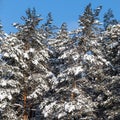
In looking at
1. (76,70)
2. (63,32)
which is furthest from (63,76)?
(63,32)

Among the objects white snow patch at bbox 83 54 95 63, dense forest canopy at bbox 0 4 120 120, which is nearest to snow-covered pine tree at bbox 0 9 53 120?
dense forest canopy at bbox 0 4 120 120

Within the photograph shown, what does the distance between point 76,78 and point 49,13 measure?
82.2ft

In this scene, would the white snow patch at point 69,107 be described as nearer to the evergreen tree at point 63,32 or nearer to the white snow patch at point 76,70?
the white snow patch at point 76,70

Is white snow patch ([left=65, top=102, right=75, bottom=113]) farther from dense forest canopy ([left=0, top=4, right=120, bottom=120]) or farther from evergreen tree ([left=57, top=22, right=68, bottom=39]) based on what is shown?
evergreen tree ([left=57, top=22, right=68, bottom=39])

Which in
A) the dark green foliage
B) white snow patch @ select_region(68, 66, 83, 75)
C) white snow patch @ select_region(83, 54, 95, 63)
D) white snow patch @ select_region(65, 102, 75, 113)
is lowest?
white snow patch @ select_region(65, 102, 75, 113)

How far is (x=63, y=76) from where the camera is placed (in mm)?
34281

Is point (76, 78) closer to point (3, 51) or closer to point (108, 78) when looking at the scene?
point (108, 78)

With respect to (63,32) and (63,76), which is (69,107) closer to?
(63,76)

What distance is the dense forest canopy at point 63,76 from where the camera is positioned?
3394cm

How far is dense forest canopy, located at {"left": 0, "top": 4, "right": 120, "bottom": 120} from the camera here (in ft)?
111

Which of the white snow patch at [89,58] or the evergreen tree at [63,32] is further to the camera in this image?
the evergreen tree at [63,32]

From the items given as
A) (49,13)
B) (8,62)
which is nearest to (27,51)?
(8,62)

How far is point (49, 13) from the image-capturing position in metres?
58.6

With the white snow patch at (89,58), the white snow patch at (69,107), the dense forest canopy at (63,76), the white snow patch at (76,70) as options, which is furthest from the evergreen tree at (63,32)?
the white snow patch at (69,107)
